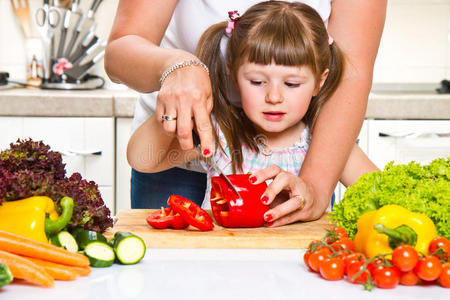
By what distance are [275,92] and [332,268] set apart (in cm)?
57

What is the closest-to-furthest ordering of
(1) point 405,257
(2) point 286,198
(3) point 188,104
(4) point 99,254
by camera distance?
1. (1) point 405,257
2. (4) point 99,254
3. (3) point 188,104
4. (2) point 286,198

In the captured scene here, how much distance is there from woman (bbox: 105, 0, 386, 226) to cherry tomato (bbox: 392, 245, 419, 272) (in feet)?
1.36

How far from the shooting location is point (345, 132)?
150 cm

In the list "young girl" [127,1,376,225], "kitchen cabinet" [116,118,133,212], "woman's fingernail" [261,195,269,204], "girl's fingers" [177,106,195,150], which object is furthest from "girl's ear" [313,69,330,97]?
"kitchen cabinet" [116,118,133,212]

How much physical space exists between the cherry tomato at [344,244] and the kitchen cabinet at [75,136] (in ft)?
5.49

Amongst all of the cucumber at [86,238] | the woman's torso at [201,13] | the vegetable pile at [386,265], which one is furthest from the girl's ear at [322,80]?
the cucumber at [86,238]

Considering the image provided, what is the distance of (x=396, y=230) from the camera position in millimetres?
937

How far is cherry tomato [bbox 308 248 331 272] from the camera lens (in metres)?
0.96

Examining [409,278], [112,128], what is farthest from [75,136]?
[409,278]

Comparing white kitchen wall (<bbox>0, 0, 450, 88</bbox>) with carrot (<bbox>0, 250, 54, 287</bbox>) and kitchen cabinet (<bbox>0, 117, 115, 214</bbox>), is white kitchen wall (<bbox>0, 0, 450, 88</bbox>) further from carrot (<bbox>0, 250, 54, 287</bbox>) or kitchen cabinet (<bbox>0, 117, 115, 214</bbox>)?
Answer: carrot (<bbox>0, 250, 54, 287</bbox>)

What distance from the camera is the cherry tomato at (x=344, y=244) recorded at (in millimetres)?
999

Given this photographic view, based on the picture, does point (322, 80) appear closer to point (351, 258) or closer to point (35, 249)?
point (351, 258)

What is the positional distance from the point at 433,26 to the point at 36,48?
2.09 metres

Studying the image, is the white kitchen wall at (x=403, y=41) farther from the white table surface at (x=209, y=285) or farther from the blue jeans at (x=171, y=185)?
the white table surface at (x=209, y=285)
